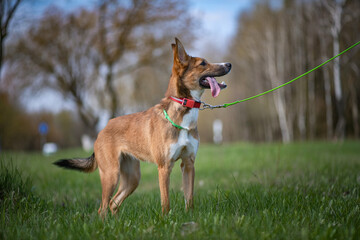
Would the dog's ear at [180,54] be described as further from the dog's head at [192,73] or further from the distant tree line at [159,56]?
the distant tree line at [159,56]

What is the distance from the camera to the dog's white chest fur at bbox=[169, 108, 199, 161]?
12.0 feet

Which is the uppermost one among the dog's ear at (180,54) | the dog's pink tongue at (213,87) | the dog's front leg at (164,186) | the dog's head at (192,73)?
the dog's ear at (180,54)

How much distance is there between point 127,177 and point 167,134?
125 centimetres

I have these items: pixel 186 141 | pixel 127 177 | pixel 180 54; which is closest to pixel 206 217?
pixel 186 141

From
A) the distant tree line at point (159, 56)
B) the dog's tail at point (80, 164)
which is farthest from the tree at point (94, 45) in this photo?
the dog's tail at point (80, 164)

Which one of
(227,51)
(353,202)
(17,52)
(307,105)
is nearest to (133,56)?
(17,52)

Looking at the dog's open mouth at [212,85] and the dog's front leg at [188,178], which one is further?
the dog's front leg at [188,178]

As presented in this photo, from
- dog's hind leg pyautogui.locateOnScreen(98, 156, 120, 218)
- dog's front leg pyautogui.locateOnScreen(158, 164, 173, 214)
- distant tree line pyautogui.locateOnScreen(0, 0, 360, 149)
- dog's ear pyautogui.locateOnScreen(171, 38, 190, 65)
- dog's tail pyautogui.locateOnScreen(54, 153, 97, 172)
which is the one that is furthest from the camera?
distant tree line pyautogui.locateOnScreen(0, 0, 360, 149)

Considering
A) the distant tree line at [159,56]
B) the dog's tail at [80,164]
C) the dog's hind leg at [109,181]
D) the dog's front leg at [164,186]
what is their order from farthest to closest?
1. the distant tree line at [159,56]
2. the dog's tail at [80,164]
3. the dog's hind leg at [109,181]
4. the dog's front leg at [164,186]

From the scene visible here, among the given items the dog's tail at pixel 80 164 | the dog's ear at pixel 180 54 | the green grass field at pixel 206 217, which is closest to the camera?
the green grass field at pixel 206 217

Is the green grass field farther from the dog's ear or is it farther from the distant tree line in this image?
the distant tree line

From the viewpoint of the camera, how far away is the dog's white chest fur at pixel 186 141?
365cm

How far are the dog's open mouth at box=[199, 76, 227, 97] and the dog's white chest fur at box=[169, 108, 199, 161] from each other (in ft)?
1.07

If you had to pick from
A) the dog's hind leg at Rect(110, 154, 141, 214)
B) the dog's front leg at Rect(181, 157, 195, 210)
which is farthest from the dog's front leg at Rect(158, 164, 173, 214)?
the dog's hind leg at Rect(110, 154, 141, 214)
